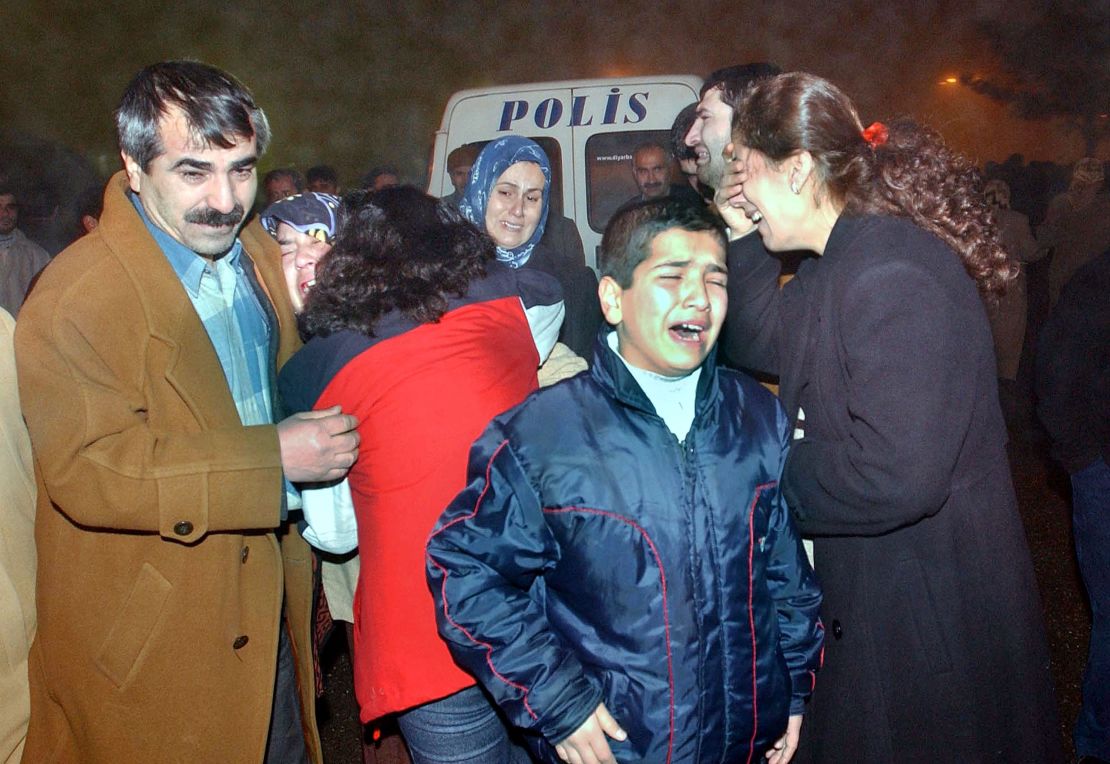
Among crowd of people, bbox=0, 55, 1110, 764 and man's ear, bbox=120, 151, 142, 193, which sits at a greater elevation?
man's ear, bbox=120, 151, 142, 193

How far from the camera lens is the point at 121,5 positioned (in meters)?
15.4

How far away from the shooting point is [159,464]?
A: 1.88 meters

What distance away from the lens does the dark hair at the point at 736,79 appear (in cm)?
289

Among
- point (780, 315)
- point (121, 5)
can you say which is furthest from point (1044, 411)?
point (121, 5)

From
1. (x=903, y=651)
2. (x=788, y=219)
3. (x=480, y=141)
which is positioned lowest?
(x=903, y=651)

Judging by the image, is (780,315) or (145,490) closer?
(145,490)

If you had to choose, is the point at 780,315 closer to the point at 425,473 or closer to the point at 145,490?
the point at 425,473

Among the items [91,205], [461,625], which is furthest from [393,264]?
[91,205]

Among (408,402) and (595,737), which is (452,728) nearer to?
(595,737)

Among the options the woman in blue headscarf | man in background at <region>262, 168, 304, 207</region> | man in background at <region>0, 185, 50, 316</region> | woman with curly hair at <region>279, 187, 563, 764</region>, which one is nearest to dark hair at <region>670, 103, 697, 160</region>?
the woman in blue headscarf

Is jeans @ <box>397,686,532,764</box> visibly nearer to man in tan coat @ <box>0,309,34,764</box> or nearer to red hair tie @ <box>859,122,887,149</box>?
man in tan coat @ <box>0,309,34,764</box>

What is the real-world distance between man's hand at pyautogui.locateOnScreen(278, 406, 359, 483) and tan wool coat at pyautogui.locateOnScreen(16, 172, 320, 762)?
0.04m

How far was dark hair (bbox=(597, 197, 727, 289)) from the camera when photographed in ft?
6.07

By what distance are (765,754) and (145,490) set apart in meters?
1.49
